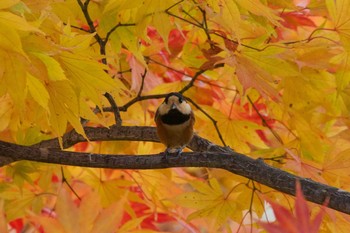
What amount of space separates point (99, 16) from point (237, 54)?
305 millimetres

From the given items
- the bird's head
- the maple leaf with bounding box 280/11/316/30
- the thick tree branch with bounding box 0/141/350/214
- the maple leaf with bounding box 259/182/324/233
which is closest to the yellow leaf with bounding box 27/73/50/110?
the thick tree branch with bounding box 0/141/350/214

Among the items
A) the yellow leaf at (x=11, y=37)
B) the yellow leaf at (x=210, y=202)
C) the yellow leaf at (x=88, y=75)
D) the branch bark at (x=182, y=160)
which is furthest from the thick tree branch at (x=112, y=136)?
the yellow leaf at (x=11, y=37)

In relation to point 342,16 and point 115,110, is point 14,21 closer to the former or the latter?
point 115,110

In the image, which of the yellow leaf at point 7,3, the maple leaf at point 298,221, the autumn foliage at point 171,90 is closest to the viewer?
the maple leaf at point 298,221

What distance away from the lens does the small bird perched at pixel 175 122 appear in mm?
1476

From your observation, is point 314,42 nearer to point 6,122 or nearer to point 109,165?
point 109,165

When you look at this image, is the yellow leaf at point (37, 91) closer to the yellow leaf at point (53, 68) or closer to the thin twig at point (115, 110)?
the yellow leaf at point (53, 68)

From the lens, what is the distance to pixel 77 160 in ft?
3.96

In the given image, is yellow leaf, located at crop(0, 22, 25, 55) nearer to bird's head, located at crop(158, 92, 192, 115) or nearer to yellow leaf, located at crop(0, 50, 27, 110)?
yellow leaf, located at crop(0, 50, 27, 110)

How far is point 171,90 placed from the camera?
1.68 metres

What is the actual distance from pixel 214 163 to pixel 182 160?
2.5 inches

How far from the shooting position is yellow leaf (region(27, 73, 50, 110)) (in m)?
0.96

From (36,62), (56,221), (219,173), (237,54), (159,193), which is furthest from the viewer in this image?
(159,193)

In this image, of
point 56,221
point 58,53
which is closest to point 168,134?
point 58,53
